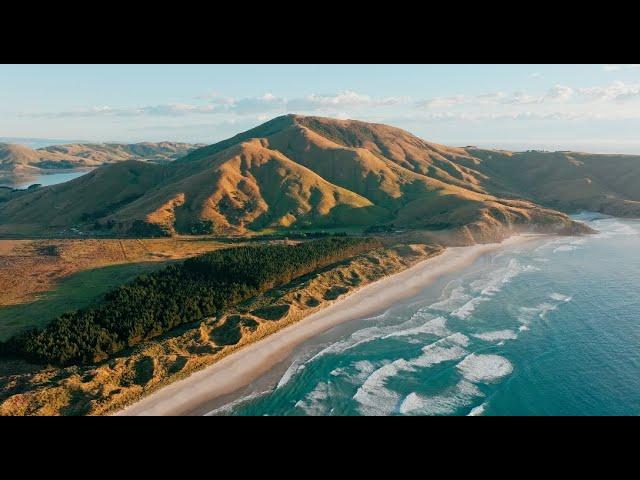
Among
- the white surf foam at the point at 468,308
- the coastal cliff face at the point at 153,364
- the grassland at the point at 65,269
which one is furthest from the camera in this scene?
the white surf foam at the point at 468,308

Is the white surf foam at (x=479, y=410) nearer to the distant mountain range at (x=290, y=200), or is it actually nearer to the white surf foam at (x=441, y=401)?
the white surf foam at (x=441, y=401)

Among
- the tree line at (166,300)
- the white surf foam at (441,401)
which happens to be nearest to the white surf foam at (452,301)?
the white surf foam at (441,401)

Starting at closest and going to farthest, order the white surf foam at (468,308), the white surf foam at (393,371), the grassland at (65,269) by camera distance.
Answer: the white surf foam at (393,371)
the grassland at (65,269)
the white surf foam at (468,308)

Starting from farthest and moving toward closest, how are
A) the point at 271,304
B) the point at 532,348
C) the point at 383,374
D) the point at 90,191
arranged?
the point at 90,191 < the point at 271,304 < the point at 532,348 < the point at 383,374
